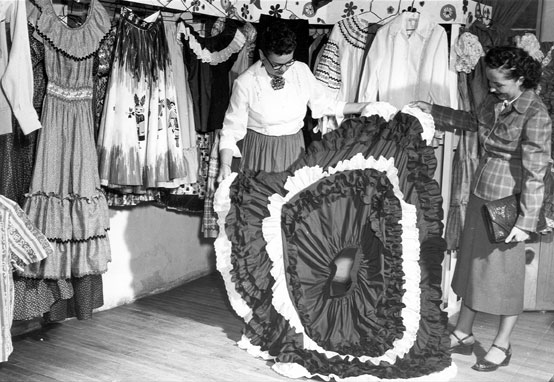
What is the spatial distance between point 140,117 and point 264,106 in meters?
0.70

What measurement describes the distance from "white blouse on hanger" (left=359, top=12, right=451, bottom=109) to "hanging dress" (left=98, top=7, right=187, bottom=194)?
1188 mm

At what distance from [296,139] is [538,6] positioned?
75.4 inches

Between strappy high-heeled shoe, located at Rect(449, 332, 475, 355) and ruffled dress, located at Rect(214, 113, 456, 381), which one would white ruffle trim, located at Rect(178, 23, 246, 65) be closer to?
ruffled dress, located at Rect(214, 113, 456, 381)

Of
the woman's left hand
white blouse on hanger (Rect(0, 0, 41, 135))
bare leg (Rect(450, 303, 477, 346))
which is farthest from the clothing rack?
bare leg (Rect(450, 303, 477, 346))

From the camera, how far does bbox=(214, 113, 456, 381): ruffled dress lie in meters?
2.81

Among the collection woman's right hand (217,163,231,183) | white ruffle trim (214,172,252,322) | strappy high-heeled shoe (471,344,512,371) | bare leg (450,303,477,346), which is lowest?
strappy high-heeled shoe (471,344,512,371)

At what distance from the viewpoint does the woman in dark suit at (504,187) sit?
8.98 feet

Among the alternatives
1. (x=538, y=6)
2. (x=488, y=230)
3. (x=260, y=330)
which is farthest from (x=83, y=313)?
(x=538, y=6)

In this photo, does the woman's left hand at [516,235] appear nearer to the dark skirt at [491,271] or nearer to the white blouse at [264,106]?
the dark skirt at [491,271]

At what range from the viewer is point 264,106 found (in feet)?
10.7

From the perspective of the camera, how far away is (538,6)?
161 inches

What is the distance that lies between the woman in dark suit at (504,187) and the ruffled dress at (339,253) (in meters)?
0.24

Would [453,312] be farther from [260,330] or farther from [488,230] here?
[260,330]

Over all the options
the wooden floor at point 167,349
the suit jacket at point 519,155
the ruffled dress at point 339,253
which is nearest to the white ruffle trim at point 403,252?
the ruffled dress at point 339,253
